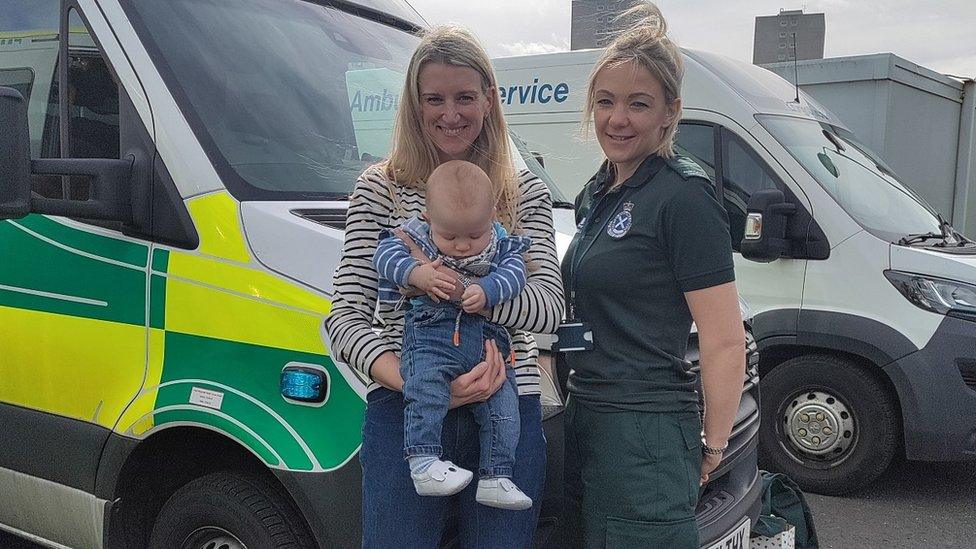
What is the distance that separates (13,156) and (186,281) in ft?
1.78

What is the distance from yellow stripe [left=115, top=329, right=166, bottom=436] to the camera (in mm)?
2598

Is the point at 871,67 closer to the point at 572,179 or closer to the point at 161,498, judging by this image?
the point at 572,179

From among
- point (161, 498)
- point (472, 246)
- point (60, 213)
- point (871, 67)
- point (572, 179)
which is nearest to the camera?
point (472, 246)

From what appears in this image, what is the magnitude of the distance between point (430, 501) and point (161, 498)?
127 cm

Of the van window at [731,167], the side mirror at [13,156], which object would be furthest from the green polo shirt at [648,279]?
the van window at [731,167]

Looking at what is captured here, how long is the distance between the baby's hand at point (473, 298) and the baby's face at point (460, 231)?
0.32ft

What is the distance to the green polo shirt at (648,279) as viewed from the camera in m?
1.92

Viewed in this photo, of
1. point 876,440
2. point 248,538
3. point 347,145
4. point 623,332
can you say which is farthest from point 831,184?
point 248,538

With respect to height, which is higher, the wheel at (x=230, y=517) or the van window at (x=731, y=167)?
the van window at (x=731, y=167)

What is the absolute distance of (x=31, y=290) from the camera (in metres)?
2.97

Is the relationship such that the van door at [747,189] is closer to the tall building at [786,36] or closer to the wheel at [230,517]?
the wheel at [230,517]

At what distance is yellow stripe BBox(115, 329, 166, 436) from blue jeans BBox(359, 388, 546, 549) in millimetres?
907

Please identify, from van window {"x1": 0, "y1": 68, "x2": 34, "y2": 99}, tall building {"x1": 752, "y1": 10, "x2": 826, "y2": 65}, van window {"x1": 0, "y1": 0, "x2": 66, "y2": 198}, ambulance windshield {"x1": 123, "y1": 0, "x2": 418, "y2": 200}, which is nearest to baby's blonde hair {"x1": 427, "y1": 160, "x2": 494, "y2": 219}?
ambulance windshield {"x1": 123, "y1": 0, "x2": 418, "y2": 200}

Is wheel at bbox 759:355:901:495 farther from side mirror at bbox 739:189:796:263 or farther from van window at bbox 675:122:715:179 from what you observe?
van window at bbox 675:122:715:179
